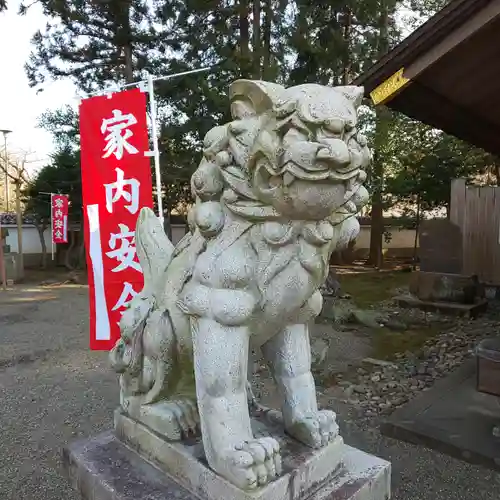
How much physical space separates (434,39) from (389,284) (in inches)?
266

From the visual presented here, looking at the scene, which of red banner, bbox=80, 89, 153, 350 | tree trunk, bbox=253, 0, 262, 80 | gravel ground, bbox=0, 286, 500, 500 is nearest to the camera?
gravel ground, bbox=0, 286, 500, 500

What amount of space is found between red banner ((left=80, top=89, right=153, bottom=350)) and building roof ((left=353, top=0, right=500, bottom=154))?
1532 mm

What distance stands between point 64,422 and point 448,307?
4.81m

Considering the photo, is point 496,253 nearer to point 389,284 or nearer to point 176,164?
point 389,284

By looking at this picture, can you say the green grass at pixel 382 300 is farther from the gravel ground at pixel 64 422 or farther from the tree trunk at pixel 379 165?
the tree trunk at pixel 379 165

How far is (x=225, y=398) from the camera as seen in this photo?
1155 millimetres

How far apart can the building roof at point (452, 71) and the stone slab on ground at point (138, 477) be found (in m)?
2.33

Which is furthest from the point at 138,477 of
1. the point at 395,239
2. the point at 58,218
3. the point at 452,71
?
the point at 395,239

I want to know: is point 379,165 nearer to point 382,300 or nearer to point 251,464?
point 382,300

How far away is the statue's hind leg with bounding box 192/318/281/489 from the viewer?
3.72 feet

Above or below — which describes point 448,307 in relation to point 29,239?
below

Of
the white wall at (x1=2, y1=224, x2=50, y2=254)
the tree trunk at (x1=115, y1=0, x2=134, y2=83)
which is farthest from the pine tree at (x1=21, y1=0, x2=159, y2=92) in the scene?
the white wall at (x1=2, y1=224, x2=50, y2=254)

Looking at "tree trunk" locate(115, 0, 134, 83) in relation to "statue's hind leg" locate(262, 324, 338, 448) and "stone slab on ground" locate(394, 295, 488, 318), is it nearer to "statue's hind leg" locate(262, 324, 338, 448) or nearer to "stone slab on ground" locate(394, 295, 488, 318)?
"stone slab on ground" locate(394, 295, 488, 318)

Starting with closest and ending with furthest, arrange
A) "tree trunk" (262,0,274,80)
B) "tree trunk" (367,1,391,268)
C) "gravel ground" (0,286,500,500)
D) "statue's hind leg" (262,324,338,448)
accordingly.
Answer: "statue's hind leg" (262,324,338,448), "gravel ground" (0,286,500,500), "tree trunk" (262,0,274,80), "tree trunk" (367,1,391,268)
